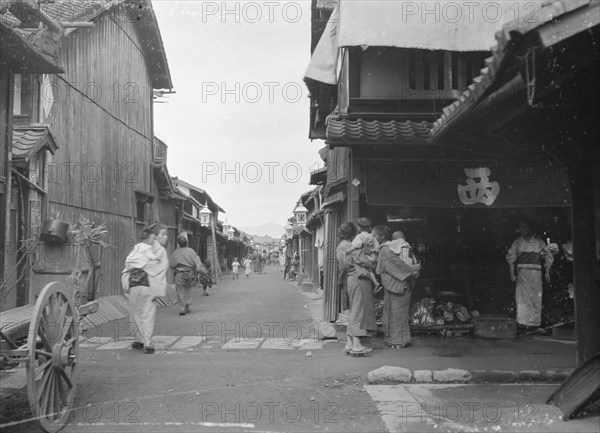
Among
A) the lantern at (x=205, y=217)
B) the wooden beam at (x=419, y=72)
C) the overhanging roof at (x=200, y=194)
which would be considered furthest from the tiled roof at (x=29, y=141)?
the overhanging roof at (x=200, y=194)

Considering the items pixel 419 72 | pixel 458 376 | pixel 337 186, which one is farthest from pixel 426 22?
pixel 458 376

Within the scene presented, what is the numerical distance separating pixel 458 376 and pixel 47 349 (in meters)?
4.84

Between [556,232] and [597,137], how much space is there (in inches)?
238

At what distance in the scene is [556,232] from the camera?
11.4m

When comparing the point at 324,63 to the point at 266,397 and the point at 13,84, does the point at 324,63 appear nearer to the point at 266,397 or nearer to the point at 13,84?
the point at 13,84

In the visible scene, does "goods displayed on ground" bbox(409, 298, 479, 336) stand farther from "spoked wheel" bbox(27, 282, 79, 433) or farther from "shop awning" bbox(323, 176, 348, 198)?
"spoked wheel" bbox(27, 282, 79, 433)

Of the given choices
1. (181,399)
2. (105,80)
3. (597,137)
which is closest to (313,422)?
(181,399)

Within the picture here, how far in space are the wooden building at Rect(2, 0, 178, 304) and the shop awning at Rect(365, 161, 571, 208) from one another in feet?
20.7

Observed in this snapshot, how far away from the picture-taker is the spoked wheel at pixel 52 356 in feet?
15.4

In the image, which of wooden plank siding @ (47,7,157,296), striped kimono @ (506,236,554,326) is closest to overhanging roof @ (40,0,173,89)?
wooden plank siding @ (47,7,157,296)

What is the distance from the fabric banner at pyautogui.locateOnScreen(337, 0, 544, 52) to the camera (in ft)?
32.7

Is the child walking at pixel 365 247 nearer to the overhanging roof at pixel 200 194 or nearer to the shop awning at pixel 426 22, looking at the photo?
the shop awning at pixel 426 22

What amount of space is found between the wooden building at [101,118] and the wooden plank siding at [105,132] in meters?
0.02

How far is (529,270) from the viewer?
32.9 feet
